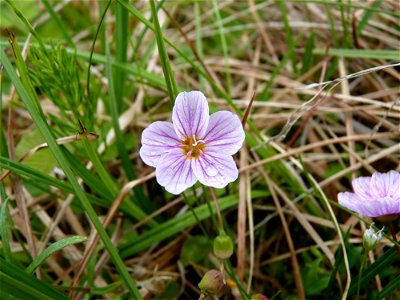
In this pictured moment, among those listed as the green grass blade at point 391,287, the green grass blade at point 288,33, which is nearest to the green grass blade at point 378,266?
the green grass blade at point 391,287

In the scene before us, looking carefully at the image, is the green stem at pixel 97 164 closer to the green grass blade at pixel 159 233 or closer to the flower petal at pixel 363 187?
the green grass blade at pixel 159 233

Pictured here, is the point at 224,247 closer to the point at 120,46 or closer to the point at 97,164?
the point at 97,164

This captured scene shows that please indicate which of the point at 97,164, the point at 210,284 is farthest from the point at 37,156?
the point at 210,284

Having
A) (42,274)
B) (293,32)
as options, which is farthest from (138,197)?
(293,32)

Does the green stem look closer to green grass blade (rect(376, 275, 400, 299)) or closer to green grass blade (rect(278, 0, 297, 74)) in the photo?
green grass blade (rect(376, 275, 400, 299))

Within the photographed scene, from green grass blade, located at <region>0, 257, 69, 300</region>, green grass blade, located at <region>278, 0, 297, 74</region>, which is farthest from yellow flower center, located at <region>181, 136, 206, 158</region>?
green grass blade, located at <region>278, 0, 297, 74</region>

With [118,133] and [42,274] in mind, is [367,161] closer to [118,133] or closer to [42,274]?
[118,133]
